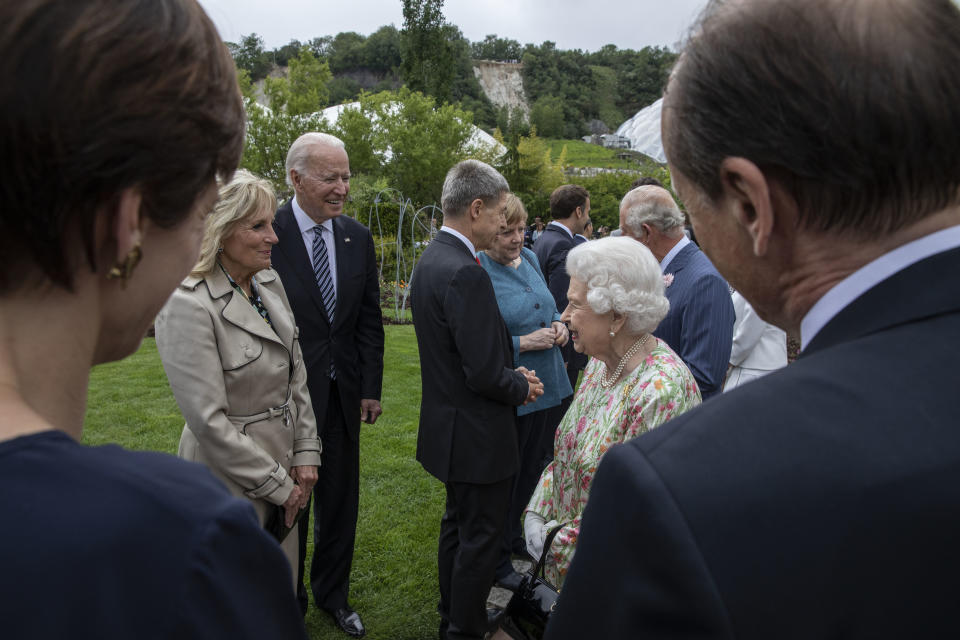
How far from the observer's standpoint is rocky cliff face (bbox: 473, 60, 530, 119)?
407 ft

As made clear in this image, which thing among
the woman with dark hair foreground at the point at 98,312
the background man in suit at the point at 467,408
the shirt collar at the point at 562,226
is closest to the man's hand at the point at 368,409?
the background man in suit at the point at 467,408

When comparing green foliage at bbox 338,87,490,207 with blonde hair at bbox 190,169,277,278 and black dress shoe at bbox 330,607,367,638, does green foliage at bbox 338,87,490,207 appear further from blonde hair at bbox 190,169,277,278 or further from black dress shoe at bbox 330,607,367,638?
black dress shoe at bbox 330,607,367,638

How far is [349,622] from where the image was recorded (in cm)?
367

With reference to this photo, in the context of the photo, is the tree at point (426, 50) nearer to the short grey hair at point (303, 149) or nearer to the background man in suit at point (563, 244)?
the background man in suit at point (563, 244)

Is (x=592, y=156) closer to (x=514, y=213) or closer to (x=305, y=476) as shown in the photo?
(x=514, y=213)

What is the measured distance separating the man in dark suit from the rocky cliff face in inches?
5090

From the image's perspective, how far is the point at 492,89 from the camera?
124625mm

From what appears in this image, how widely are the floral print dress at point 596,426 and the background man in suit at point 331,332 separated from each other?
4.68 ft

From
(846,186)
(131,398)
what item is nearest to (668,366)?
(846,186)

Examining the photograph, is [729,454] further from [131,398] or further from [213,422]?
[131,398]

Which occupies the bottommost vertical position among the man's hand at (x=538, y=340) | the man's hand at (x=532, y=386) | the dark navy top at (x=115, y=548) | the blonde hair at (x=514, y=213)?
the man's hand at (x=532, y=386)

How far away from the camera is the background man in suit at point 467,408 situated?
3365mm

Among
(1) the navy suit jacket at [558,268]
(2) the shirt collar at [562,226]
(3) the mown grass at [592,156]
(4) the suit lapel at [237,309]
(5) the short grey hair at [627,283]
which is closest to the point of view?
(4) the suit lapel at [237,309]

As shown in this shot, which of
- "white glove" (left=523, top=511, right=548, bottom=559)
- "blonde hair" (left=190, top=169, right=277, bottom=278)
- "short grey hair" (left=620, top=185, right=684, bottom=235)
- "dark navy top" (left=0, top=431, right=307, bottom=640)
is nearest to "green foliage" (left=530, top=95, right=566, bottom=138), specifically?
"short grey hair" (left=620, top=185, right=684, bottom=235)
